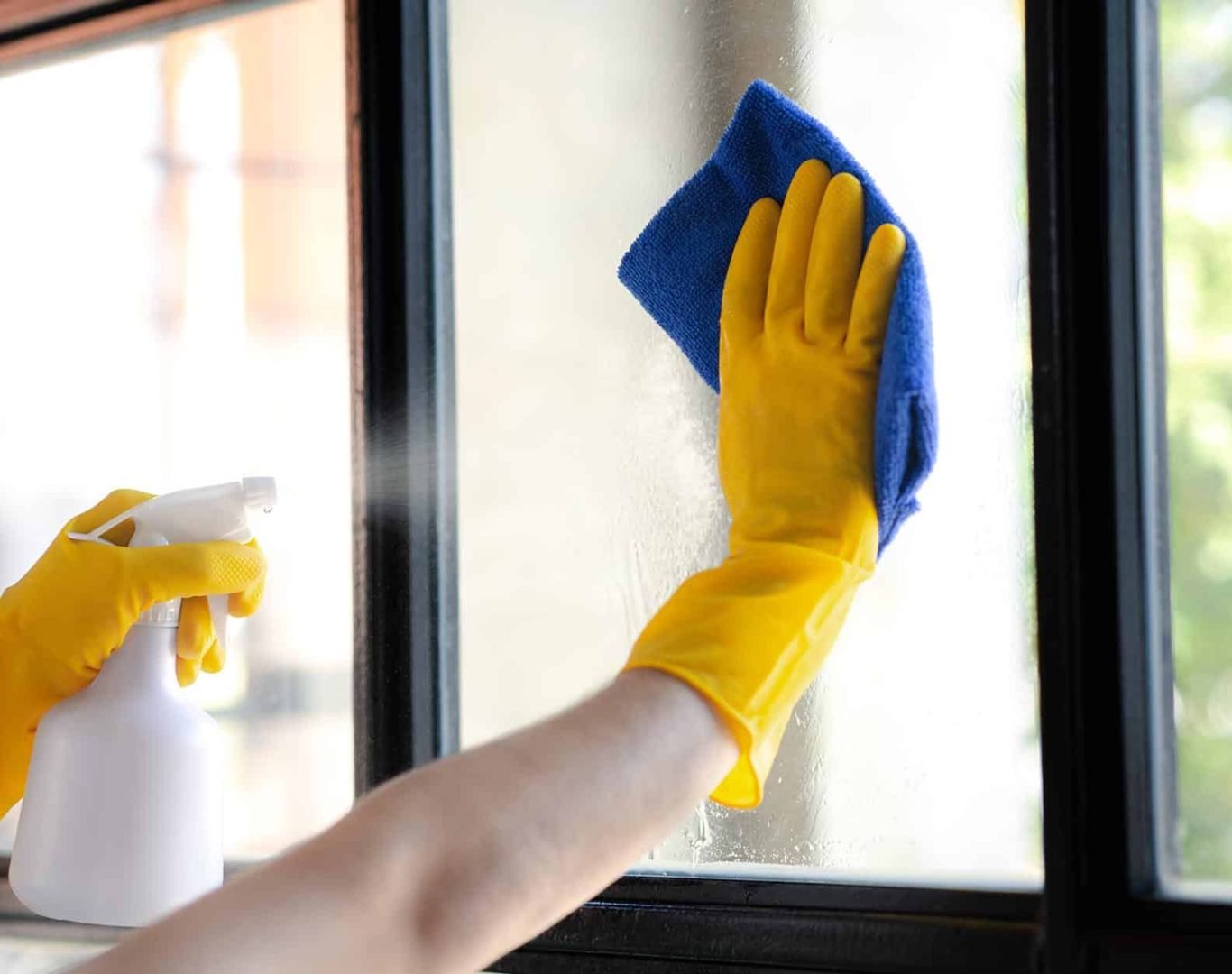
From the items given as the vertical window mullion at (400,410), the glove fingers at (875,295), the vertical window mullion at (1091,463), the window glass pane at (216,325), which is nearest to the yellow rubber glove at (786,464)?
the glove fingers at (875,295)

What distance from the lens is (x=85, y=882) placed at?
89cm

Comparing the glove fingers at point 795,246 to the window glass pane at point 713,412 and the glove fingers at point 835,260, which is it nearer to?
the glove fingers at point 835,260

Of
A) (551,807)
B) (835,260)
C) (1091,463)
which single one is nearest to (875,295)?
(835,260)

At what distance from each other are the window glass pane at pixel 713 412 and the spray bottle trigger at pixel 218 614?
19 centimetres

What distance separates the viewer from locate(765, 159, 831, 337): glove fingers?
0.78m

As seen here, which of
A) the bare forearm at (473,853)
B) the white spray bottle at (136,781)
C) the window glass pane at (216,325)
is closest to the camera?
the bare forearm at (473,853)

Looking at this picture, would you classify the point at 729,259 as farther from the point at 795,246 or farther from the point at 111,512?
the point at 111,512

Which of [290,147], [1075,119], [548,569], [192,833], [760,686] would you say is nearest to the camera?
[760,686]

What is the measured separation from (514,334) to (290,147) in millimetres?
297

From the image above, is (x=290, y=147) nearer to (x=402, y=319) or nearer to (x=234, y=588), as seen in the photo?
(x=402, y=319)

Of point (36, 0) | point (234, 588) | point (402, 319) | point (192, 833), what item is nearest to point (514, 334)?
point (402, 319)

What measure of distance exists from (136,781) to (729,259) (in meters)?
0.52

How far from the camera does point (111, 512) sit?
101cm

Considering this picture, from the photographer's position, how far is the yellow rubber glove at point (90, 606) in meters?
0.92
